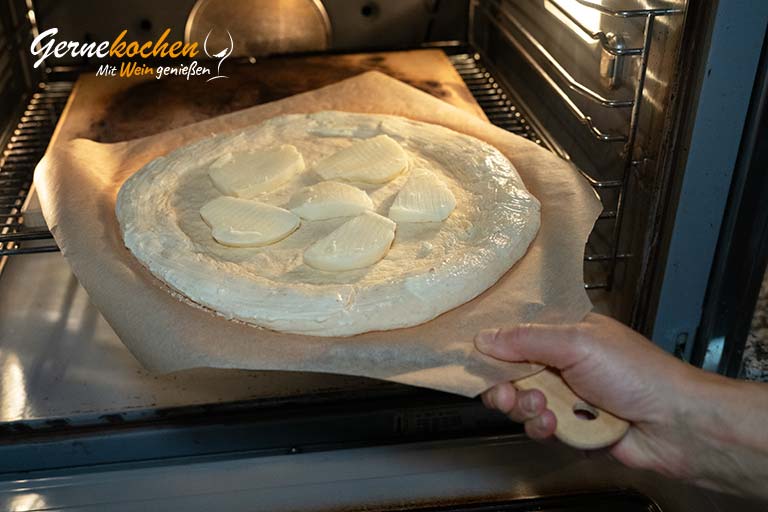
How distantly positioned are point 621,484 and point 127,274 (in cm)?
84

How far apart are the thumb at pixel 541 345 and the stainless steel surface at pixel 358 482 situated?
26 cm

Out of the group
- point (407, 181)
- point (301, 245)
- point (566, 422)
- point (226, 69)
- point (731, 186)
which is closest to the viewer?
point (566, 422)

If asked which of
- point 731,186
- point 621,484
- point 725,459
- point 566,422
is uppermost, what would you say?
point 731,186

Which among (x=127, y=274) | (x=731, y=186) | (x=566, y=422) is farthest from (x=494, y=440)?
(x=127, y=274)

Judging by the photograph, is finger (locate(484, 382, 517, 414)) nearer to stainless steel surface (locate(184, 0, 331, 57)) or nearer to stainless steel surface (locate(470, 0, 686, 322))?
stainless steel surface (locate(470, 0, 686, 322))

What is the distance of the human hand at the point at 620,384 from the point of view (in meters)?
0.92

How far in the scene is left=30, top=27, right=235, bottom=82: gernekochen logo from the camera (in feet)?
6.17

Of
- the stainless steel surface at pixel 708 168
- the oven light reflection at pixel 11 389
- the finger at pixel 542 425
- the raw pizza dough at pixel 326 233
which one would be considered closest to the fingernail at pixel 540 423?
the finger at pixel 542 425

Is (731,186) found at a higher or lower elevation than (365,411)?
higher

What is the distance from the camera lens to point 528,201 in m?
1.25

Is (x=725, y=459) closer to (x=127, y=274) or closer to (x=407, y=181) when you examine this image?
(x=407, y=181)

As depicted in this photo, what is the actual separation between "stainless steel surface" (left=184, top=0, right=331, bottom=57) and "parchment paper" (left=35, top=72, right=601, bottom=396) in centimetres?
52

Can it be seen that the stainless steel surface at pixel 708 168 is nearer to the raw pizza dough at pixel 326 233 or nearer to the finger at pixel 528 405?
the raw pizza dough at pixel 326 233

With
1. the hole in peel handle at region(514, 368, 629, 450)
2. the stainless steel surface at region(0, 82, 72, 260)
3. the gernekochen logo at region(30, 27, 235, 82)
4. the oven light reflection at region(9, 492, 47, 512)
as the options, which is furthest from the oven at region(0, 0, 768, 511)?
the gernekochen logo at region(30, 27, 235, 82)
